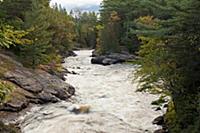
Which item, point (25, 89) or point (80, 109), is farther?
point (25, 89)

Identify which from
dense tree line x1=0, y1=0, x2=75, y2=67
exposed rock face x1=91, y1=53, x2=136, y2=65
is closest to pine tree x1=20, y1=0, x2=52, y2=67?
dense tree line x1=0, y1=0, x2=75, y2=67

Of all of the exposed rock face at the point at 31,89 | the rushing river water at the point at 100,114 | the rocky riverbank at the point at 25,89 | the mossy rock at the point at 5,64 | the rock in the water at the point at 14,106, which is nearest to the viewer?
the rushing river water at the point at 100,114

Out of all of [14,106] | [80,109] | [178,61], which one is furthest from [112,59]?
[178,61]

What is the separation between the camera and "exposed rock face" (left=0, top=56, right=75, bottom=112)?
23122mm

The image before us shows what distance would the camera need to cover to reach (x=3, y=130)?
48.5 ft

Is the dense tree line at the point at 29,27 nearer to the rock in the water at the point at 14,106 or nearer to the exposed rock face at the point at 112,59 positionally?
the rock in the water at the point at 14,106

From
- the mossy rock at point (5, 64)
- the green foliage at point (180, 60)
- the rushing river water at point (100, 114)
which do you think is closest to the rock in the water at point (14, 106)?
the rushing river water at point (100, 114)

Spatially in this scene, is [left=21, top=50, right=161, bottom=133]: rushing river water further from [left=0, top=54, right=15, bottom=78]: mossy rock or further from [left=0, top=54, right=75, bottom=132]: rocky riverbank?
[left=0, top=54, right=15, bottom=78]: mossy rock

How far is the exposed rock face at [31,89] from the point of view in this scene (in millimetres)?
23122

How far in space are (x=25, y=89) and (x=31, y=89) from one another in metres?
0.39

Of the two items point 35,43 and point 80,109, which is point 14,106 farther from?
point 35,43

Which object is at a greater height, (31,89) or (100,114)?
(31,89)

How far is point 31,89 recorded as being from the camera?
25734 mm

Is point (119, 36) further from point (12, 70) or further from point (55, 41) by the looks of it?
point (12, 70)
